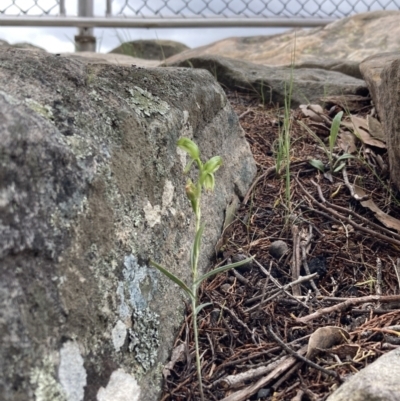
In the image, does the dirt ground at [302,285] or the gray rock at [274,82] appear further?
the gray rock at [274,82]

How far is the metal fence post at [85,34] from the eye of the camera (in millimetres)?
4762

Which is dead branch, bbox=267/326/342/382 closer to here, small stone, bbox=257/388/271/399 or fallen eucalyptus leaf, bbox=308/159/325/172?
small stone, bbox=257/388/271/399

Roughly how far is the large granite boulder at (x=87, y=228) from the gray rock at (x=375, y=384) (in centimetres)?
44

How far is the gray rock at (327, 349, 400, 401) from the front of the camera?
3.61 ft

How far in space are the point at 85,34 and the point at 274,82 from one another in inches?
91.5

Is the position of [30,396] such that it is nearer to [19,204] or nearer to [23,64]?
[19,204]

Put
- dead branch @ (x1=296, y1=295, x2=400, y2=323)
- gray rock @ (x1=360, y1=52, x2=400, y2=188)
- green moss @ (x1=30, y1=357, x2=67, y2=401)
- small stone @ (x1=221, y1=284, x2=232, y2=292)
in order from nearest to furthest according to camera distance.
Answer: green moss @ (x1=30, y1=357, x2=67, y2=401) < dead branch @ (x1=296, y1=295, x2=400, y2=323) < small stone @ (x1=221, y1=284, x2=232, y2=292) < gray rock @ (x1=360, y1=52, x2=400, y2=188)

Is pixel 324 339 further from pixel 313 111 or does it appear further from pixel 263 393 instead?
pixel 313 111

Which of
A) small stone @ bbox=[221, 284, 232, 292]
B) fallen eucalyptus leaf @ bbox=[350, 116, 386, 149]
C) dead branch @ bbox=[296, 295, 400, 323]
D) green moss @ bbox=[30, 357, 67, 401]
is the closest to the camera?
green moss @ bbox=[30, 357, 67, 401]

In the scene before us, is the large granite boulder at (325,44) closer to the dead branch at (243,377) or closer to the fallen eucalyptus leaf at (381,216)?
the fallen eucalyptus leaf at (381,216)

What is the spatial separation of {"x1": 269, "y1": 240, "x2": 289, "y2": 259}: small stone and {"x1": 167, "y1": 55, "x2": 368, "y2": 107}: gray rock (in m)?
1.36

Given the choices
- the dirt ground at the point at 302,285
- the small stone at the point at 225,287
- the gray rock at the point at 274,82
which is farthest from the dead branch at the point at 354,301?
the gray rock at the point at 274,82

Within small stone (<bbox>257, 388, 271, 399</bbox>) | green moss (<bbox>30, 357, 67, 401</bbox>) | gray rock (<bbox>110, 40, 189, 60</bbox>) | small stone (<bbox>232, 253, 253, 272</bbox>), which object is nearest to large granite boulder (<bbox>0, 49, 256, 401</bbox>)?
green moss (<bbox>30, 357, 67, 401</bbox>)

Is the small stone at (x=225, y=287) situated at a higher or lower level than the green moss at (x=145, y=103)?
lower
